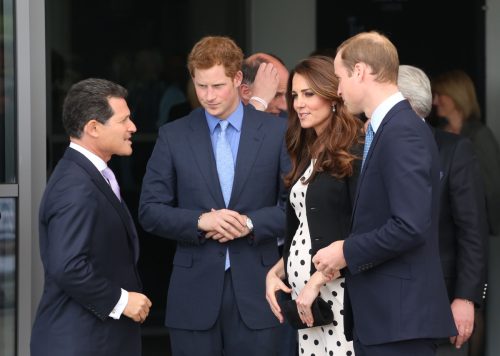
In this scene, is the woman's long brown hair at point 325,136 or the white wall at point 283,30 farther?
the white wall at point 283,30

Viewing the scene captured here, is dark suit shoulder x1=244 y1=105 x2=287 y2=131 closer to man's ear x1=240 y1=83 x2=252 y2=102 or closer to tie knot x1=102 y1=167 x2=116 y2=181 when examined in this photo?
man's ear x1=240 y1=83 x2=252 y2=102

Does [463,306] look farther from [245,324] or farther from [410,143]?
[410,143]

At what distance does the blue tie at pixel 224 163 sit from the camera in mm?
4383

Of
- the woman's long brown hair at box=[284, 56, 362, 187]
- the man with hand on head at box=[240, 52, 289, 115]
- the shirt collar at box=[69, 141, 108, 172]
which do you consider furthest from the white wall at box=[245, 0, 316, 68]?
the shirt collar at box=[69, 141, 108, 172]

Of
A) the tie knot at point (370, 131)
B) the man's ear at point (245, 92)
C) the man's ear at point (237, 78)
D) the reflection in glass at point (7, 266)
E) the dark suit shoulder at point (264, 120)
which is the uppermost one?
the man's ear at point (237, 78)

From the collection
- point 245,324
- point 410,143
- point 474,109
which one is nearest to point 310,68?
point 410,143

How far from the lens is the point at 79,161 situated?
142 inches

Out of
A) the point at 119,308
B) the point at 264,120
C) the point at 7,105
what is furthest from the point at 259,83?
the point at 119,308

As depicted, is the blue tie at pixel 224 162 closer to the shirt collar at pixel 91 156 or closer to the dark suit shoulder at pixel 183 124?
the dark suit shoulder at pixel 183 124

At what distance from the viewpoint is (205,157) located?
437cm

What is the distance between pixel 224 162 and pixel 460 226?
3.21ft

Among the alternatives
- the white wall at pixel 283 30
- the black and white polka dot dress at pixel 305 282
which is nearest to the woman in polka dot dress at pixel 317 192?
the black and white polka dot dress at pixel 305 282

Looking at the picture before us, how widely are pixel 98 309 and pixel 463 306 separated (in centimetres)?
151

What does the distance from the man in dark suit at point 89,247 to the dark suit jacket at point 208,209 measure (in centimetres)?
56
